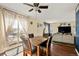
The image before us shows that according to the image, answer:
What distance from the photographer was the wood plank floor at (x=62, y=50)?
5.12 feet

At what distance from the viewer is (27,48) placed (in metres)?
1.65

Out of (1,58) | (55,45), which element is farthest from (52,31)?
(1,58)

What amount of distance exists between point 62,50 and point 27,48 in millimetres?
614

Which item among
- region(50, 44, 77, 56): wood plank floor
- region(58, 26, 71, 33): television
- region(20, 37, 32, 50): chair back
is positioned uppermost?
region(58, 26, 71, 33): television

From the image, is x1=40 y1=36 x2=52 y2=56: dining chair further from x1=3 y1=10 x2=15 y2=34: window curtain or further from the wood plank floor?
x1=3 y1=10 x2=15 y2=34: window curtain

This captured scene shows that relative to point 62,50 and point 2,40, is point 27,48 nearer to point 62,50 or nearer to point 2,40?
point 2,40

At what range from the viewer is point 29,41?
5.47ft

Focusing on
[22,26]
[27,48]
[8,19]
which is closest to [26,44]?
[27,48]

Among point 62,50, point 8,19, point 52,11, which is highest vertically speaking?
point 52,11

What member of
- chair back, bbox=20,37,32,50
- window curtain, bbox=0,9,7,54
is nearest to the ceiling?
window curtain, bbox=0,9,7,54

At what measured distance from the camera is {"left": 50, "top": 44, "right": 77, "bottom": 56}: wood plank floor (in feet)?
5.12

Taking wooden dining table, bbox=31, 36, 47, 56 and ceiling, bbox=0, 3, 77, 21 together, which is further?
wooden dining table, bbox=31, 36, 47, 56

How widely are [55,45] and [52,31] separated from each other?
25 cm

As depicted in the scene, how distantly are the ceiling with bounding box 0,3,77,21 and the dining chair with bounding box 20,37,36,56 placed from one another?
1.50ft
